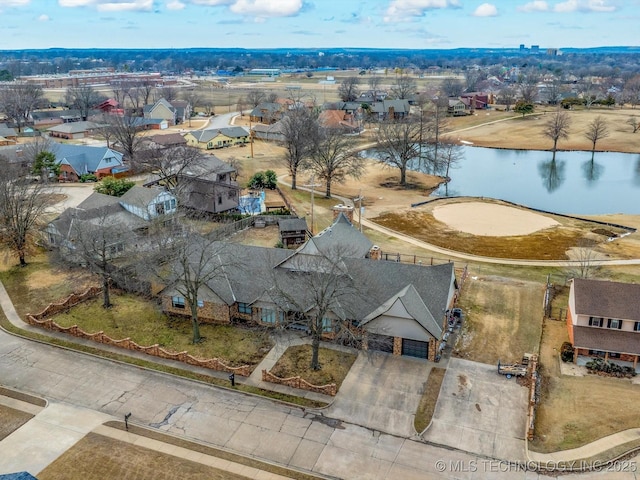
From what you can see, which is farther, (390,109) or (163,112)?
(390,109)

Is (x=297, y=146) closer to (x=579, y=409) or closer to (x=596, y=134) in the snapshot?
(x=579, y=409)

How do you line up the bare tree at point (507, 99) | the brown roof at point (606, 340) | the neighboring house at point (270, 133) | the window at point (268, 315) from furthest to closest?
the bare tree at point (507, 99) → the neighboring house at point (270, 133) → the window at point (268, 315) → the brown roof at point (606, 340)

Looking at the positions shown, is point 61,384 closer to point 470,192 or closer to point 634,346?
point 634,346

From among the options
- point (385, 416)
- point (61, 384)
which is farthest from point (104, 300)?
point (385, 416)

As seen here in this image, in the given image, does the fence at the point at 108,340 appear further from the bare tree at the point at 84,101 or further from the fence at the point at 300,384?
the bare tree at the point at 84,101

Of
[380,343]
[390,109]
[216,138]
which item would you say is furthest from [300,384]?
[390,109]

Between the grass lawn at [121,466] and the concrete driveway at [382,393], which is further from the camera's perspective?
the concrete driveway at [382,393]

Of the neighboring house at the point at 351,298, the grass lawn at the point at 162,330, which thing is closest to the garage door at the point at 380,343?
the neighboring house at the point at 351,298

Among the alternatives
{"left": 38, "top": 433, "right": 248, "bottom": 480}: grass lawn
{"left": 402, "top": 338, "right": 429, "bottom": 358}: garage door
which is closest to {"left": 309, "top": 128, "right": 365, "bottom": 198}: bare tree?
{"left": 402, "top": 338, "right": 429, "bottom": 358}: garage door
